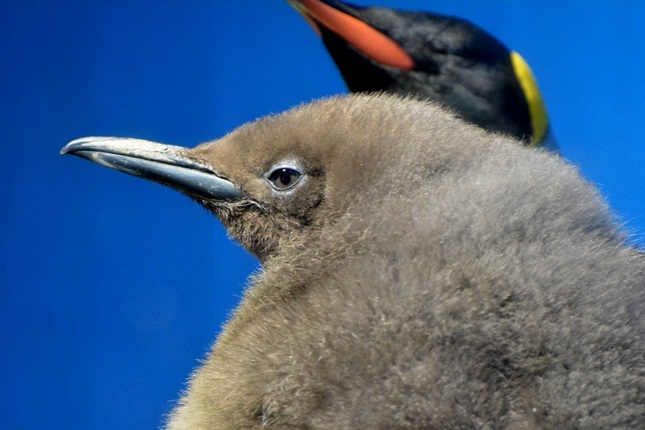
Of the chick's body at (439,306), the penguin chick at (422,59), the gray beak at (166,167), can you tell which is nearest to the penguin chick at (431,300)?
the chick's body at (439,306)

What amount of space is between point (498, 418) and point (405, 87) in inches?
39.3

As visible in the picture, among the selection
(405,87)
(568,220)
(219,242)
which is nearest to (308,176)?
(568,220)

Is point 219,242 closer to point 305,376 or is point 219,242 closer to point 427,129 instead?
point 427,129

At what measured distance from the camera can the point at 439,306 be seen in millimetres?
614

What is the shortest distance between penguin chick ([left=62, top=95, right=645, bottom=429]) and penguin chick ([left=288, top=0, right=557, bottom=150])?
2.11 ft

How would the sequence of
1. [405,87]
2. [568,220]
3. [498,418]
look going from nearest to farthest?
1. [498,418]
2. [568,220]
3. [405,87]

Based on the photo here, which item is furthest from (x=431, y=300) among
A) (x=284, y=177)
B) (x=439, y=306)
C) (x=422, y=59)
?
(x=422, y=59)

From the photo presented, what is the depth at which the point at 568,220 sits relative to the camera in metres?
0.68

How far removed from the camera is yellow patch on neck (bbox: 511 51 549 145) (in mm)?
1671

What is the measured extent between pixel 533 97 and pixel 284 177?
3.05ft

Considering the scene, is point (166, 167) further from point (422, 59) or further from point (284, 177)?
point (422, 59)

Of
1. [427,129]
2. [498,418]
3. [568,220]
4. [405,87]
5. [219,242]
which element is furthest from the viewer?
[219,242]

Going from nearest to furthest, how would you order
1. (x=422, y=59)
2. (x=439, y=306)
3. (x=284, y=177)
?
(x=439, y=306) → (x=284, y=177) → (x=422, y=59)

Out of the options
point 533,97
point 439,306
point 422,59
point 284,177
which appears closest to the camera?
point 439,306
